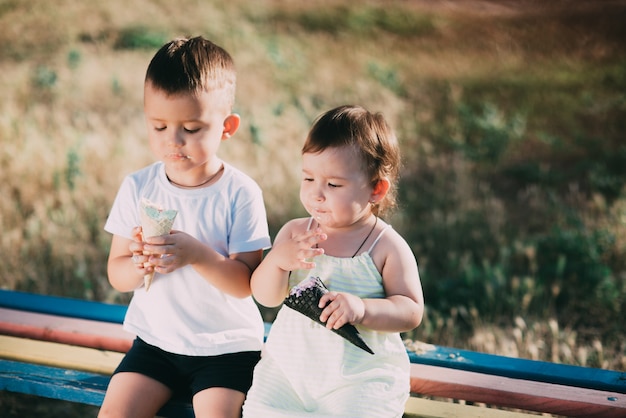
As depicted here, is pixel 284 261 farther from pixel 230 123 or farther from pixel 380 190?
pixel 230 123

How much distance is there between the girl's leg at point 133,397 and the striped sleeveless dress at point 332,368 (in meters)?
0.36

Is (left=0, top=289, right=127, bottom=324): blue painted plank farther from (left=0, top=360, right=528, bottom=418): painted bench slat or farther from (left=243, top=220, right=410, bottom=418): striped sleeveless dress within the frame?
(left=243, top=220, right=410, bottom=418): striped sleeveless dress

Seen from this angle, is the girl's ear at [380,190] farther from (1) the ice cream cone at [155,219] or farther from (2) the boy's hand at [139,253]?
(2) the boy's hand at [139,253]

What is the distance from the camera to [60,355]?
321 cm

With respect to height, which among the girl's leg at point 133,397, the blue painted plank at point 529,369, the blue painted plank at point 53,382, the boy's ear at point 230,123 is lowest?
the blue painted plank at point 53,382

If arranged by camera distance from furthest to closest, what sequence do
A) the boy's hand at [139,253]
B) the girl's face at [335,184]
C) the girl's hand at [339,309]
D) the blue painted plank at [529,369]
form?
1. the blue painted plank at [529,369]
2. the boy's hand at [139,253]
3. the girl's face at [335,184]
4. the girl's hand at [339,309]

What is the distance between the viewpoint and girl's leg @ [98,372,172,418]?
8.91 ft

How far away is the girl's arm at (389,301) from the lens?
8.13ft

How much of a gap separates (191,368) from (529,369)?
1253 mm

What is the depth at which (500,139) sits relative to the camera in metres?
6.57

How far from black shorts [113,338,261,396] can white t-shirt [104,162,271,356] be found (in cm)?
3

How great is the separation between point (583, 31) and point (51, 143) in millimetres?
5259

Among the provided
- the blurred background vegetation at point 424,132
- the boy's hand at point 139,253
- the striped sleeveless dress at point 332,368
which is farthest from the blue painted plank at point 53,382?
the blurred background vegetation at point 424,132

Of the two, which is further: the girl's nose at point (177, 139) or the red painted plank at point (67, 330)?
the red painted plank at point (67, 330)
